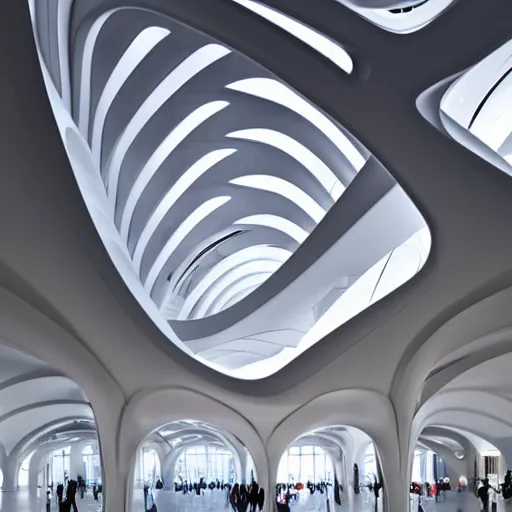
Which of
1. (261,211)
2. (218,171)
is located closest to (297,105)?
(218,171)

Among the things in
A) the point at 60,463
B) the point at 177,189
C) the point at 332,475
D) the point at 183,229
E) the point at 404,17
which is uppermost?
the point at 177,189

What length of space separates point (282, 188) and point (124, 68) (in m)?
8.52

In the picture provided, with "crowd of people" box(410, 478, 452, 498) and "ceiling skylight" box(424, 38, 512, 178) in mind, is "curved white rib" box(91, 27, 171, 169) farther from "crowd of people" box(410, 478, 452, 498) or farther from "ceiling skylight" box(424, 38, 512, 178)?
"crowd of people" box(410, 478, 452, 498)

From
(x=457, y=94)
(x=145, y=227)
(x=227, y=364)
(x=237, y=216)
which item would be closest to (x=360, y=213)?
(x=457, y=94)

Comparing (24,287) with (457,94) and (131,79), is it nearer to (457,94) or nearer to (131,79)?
(131,79)

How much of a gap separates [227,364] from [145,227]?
7.64 meters

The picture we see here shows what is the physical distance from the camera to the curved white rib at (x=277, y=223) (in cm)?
2298

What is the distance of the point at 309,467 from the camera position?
29891 mm

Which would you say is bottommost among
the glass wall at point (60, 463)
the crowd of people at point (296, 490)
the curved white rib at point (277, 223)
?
the crowd of people at point (296, 490)

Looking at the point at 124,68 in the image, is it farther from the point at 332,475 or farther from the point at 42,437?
the point at 332,475

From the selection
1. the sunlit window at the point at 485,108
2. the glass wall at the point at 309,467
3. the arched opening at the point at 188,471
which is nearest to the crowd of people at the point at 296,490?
the glass wall at the point at 309,467

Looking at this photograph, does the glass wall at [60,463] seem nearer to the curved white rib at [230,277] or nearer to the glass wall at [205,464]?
the glass wall at [205,464]

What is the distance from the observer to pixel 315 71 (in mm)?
7406

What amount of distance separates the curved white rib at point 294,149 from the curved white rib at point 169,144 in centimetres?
125
